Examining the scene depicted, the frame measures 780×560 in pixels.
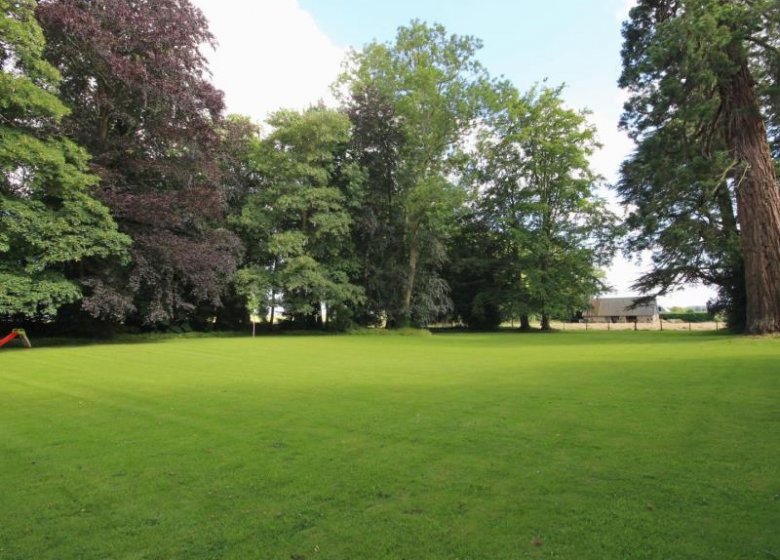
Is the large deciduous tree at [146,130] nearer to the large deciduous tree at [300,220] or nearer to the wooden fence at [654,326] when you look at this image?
the large deciduous tree at [300,220]

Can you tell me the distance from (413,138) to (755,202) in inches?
831

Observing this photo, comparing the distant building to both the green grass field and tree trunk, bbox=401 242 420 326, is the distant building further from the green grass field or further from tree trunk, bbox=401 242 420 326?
the green grass field

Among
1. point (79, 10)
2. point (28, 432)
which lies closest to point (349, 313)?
point (79, 10)

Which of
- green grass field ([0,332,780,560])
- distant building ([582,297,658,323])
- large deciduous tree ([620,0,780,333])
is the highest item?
large deciduous tree ([620,0,780,333])

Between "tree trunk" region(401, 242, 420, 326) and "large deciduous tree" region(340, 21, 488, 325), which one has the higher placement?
"large deciduous tree" region(340, 21, 488, 325)

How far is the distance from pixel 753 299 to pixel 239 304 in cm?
2954

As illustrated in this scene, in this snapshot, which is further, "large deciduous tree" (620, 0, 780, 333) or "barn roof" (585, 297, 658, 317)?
"barn roof" (585, 297, 658, 317)

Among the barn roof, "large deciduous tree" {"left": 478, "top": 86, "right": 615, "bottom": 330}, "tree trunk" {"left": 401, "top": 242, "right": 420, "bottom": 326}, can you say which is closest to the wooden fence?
"large deciduous tree" {"left": 478, "top": 86, "right": 615, "bottom": 330}

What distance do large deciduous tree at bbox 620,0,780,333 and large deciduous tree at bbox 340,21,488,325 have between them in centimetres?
1366

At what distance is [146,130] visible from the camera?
25484mm

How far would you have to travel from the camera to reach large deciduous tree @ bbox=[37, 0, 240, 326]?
72.7 feet

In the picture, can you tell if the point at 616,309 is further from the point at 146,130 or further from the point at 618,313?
the point at 146,130

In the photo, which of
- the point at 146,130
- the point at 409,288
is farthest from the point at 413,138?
the point at 146,130

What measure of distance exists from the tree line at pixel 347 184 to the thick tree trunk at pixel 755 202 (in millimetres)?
99
